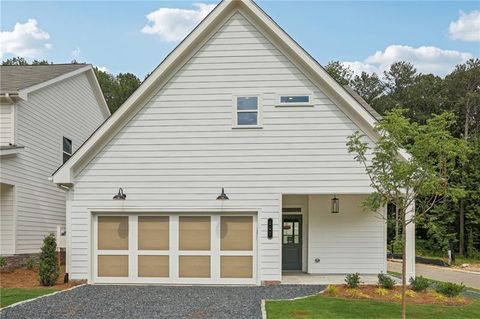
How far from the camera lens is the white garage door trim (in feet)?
42.0

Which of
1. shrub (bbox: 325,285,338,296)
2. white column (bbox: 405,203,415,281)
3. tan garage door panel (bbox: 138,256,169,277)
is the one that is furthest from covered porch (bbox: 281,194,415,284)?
tan garage door panel (bbox: 138,256,169,277)

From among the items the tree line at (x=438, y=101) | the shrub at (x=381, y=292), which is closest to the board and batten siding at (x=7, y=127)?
the shrub at (x=381, y=292)

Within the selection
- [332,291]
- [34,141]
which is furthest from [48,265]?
[332,291]

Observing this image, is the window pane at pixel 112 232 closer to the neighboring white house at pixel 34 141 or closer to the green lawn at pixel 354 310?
the neighboring white house at pixel 34 141

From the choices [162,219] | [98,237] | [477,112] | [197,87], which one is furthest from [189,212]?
[477,112]

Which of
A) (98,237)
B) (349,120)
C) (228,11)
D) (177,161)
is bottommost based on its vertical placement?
(98,237)

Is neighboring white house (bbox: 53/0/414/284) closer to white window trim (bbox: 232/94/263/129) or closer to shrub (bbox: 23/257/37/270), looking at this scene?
white window trim (bbox: 232/94/263/129)

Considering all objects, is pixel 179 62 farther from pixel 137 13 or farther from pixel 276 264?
pixel 276 264

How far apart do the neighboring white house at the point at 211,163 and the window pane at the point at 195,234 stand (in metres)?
0.03

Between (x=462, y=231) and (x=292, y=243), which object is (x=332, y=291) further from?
(x=462, y=231)

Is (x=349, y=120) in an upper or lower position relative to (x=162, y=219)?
upper

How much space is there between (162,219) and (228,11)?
5.91 m

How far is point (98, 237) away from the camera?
1309cm

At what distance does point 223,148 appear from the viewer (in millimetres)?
12914
